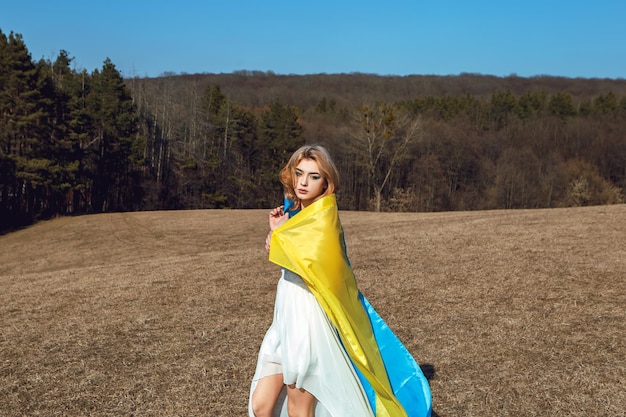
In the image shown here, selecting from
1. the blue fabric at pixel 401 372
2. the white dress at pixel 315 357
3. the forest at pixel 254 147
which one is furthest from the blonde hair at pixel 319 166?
the forest at pixel 254 147

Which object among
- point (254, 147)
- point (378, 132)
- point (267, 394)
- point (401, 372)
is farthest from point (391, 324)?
point (254, 147)

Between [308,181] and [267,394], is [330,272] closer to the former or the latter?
[308,181]

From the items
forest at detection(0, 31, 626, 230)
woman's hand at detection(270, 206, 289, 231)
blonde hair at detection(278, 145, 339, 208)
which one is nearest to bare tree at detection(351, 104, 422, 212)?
forest at detection(0, 31, 626, 230)

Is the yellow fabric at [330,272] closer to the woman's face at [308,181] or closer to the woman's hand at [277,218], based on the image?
the woman's face at [308,181]

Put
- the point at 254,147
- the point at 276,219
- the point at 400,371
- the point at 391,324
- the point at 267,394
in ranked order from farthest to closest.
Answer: the point at 254,147, the point at 391,324, the point at 400,371, the point at 276,219, the point at 267,394

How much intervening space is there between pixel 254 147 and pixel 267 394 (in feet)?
189

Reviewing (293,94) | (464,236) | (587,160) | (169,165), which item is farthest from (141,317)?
(293,94)

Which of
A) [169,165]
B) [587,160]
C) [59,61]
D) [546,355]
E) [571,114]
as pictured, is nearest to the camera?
[546,355]

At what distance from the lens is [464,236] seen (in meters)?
14.5

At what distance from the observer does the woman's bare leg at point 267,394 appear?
3.42m

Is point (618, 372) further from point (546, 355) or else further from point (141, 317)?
point (141, 317)

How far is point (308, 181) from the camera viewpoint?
343 centimetres

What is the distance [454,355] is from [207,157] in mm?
52297

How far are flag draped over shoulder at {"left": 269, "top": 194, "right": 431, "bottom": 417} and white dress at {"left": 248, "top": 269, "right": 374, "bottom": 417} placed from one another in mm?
69
